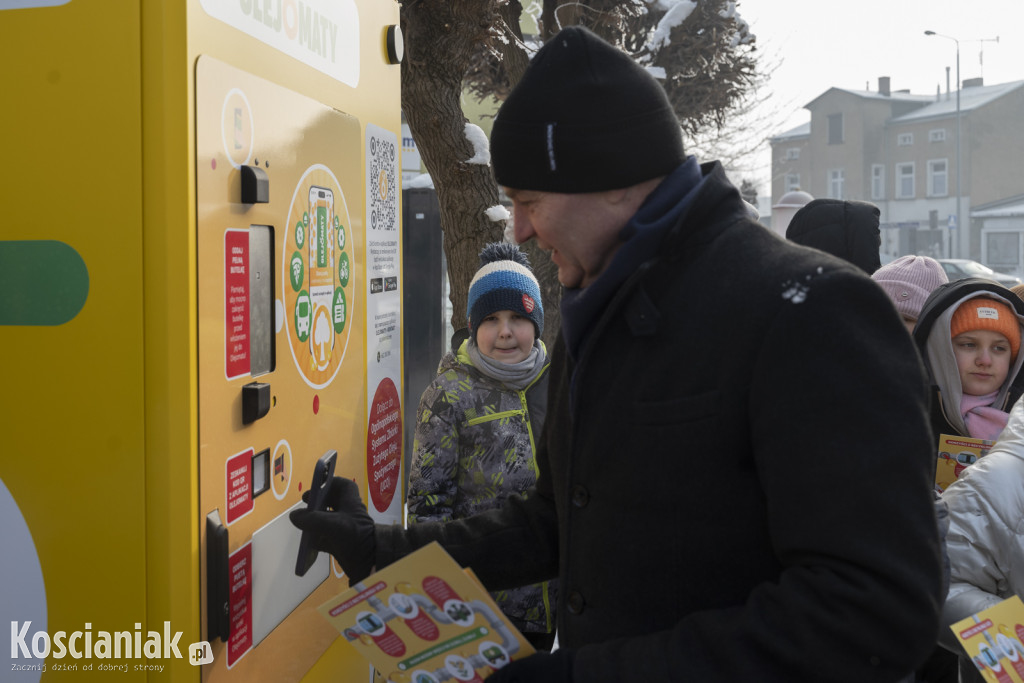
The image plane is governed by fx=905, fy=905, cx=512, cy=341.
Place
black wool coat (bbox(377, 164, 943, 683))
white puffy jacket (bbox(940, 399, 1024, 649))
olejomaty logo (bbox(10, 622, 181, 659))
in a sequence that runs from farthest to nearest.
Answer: white puffy jacket (bbox(940, 399, 1024, 649))
olejomaty logo (bbox(10, 622, 181, 659))
black wool coat (bbox(377, 164, 943, 683))

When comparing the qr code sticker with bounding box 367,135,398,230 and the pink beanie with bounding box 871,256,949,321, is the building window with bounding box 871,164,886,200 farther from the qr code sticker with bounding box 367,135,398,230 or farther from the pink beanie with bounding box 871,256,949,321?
the qr code sticker with bounding box 367,135,398,230

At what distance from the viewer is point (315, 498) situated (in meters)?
1.77

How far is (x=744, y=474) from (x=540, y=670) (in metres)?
0.41

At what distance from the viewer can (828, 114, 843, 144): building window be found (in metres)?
48.9

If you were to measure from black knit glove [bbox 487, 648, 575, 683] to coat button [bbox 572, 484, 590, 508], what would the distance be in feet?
0.72

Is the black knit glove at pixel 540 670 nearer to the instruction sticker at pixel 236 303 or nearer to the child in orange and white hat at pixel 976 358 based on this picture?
the instruction sticker at pixel 236 303

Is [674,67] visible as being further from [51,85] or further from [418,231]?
[51,85]

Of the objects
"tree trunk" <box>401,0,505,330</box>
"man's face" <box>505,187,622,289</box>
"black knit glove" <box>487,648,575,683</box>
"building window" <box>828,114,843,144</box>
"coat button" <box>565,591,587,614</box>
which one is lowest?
"black knit glove" <box>487,648,575,683</box>

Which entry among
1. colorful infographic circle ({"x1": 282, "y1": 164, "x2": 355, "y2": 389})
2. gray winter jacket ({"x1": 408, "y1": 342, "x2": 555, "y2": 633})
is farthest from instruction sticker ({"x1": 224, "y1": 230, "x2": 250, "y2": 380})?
gray winter jacket ({"x1": 408, "y1": 342, "x2": 555, "y2": 633})

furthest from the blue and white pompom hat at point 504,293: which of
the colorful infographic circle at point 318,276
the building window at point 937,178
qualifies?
the building window at point 937,178

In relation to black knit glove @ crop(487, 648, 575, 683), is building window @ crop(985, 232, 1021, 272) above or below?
above

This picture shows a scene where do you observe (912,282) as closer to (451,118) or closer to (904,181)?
(451,118)

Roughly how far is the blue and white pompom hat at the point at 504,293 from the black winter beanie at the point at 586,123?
166cm

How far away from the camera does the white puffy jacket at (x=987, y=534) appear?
208 centimetres
